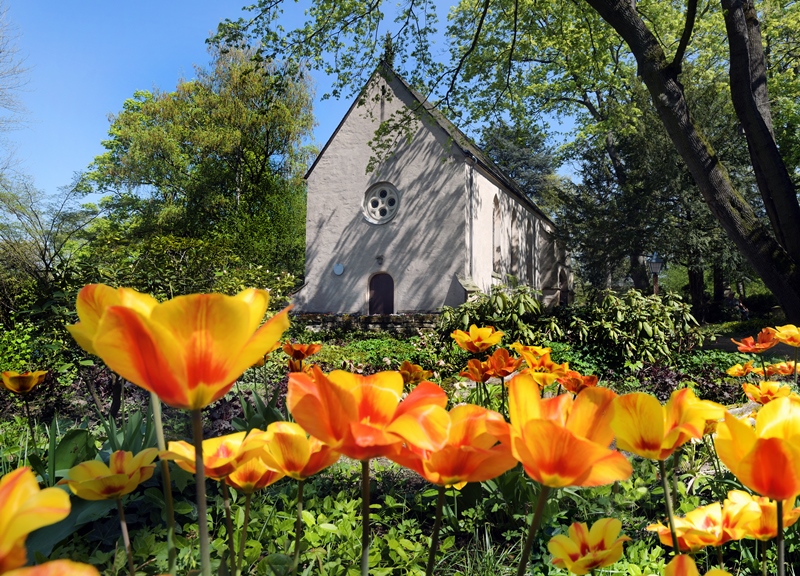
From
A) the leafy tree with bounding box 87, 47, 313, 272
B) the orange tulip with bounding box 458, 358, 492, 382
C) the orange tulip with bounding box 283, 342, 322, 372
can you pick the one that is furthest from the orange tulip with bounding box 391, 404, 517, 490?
the leafy tree with bounding box 87, 47, 313, 272

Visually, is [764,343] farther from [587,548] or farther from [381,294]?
[381,294]


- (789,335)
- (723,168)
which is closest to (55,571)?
(789,335)

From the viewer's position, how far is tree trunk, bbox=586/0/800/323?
7.65 meters

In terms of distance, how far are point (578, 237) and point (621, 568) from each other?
2477cm

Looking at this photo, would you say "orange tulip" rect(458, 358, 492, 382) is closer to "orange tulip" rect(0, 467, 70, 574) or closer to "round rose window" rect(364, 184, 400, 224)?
"orange tulip" rect(0, 467, 70, 574)

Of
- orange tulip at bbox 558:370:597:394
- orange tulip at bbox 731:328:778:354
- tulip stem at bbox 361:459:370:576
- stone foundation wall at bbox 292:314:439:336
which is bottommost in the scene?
tulip stem at bbox 361:459:370:576

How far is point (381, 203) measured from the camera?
20.2 meters

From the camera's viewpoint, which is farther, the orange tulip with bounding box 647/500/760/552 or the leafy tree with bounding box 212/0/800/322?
the leafy tree with bounding box 212/0/800/322

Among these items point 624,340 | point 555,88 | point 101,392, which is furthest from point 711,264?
point 101,392

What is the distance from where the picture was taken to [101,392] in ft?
21.2

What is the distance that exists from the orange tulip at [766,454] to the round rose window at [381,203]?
19.3m

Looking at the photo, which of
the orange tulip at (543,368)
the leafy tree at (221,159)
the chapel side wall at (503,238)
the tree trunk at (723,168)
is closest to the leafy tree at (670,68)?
the tree trunk at (723,168)

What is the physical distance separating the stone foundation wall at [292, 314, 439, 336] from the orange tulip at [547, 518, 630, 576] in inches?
597

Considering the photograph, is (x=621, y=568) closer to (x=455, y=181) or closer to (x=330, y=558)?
(x=330, y=558)
